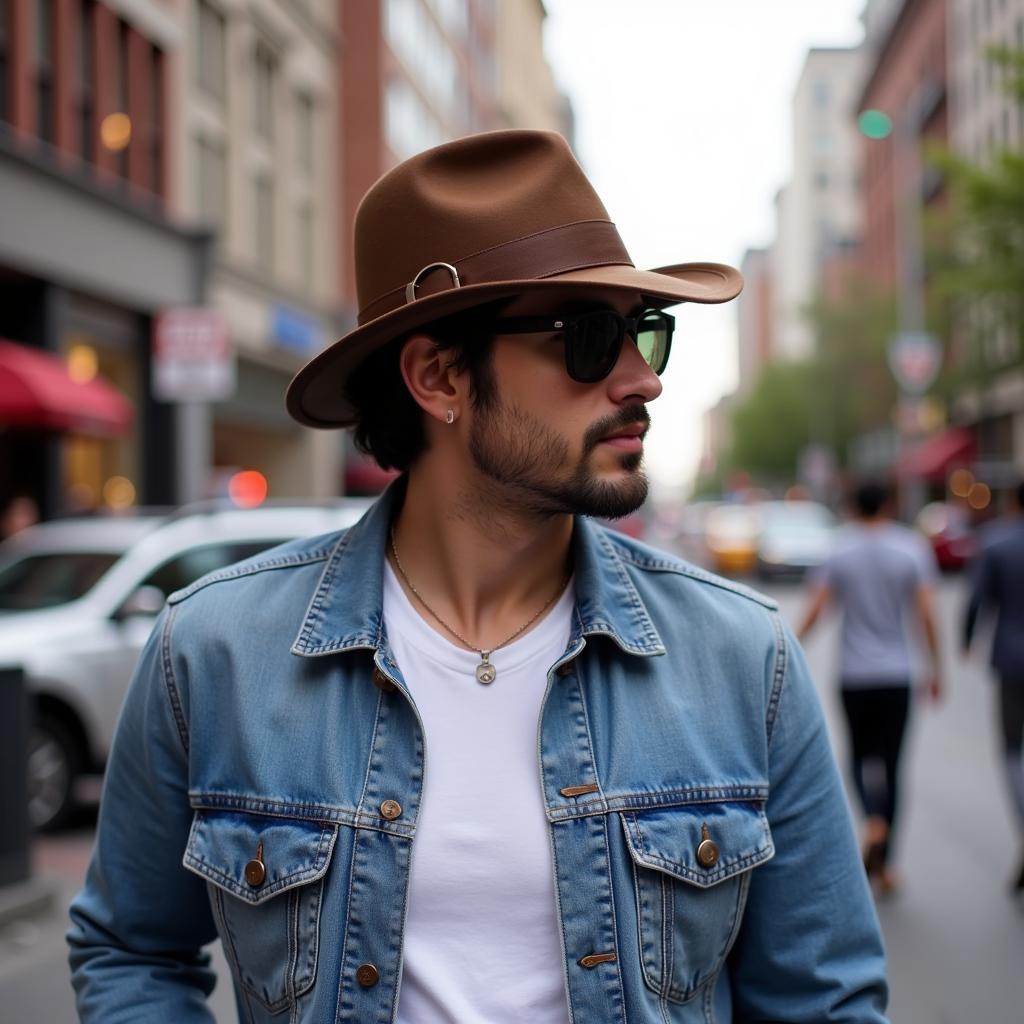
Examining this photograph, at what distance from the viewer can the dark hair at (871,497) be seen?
692cm

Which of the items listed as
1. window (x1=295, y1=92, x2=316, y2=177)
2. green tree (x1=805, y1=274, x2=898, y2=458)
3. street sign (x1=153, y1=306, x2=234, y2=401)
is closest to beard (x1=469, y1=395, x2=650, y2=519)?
street sign (x1=153, y1=306, x2=234, y2=401)

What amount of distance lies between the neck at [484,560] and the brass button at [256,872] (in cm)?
43

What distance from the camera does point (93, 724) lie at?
8.34 meters

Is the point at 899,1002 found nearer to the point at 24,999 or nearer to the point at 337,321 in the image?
the point at 24,999

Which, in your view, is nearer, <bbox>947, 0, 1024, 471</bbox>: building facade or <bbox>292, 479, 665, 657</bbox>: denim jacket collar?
<bbox>292, 479, 665, 657</bbox>: denim jacket collar

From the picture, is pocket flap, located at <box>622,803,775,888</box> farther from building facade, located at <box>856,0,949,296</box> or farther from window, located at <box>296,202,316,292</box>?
building facade, located at <box>856,0,949,296</box>

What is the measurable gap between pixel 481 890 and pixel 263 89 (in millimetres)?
28229

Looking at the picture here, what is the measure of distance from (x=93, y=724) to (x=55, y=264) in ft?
38.2

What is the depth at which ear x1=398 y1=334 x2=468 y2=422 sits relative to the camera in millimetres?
2127

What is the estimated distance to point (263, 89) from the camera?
2817 cm

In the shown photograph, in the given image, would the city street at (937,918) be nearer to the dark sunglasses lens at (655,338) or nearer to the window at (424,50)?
the dark sunglasses lens at (655,338)

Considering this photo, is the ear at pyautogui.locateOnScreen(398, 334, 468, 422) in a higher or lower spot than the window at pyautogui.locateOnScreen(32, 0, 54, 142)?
lower

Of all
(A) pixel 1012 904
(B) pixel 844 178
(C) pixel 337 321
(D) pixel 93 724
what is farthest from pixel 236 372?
(B) pixel 844 178

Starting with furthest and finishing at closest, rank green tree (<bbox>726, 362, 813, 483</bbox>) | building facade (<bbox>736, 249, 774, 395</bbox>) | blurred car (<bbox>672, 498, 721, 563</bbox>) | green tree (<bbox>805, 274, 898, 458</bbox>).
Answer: building facade (<bbox>736, 249, 774, 395</bbox>) → green tree (<bbox>726, 362, 813, 483</bbox>) → green tree (<bbox>805, 274, 898, 458</bbox>) → blurred car (<bbox>672, 498, 721, 563</bbox>)
